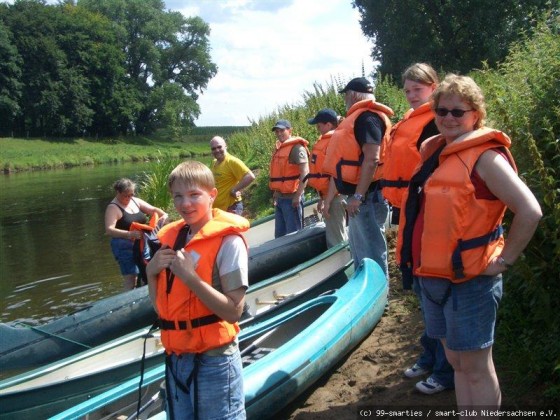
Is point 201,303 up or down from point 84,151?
down

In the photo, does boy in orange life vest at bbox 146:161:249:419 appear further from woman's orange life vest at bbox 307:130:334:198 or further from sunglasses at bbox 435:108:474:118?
woman's orange life vest at bbox 307:130:334:198

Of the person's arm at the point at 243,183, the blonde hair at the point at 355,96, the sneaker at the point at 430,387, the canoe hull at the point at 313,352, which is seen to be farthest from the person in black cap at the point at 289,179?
the sneaker at the point at 430,387

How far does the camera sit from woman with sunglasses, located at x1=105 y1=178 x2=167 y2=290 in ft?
20.2

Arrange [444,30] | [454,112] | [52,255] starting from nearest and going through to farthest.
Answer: [454,112]
[52,255]
[444,30]

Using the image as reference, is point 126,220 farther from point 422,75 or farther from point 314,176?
point 422,75

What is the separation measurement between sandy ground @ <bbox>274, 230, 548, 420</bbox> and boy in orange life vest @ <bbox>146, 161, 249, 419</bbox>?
1.24m

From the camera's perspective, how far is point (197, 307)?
2424 millimetres

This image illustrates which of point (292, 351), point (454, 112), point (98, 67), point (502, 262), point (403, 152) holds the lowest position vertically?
point (292, 351)

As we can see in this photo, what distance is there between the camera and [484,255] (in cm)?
238

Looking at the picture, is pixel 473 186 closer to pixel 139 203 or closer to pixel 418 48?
pixel 139 203

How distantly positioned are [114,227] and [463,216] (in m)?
4.58

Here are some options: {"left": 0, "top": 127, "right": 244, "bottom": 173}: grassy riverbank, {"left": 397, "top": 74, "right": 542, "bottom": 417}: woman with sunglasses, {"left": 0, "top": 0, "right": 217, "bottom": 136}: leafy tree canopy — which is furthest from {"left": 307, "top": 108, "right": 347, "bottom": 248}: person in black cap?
{"left": 0, "top": 0, "right": 217, "bottom": 136}: leafy tree canopy

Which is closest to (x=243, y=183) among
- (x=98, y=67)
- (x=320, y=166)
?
(x=320, y=166)

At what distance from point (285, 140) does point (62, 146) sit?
4223cm
